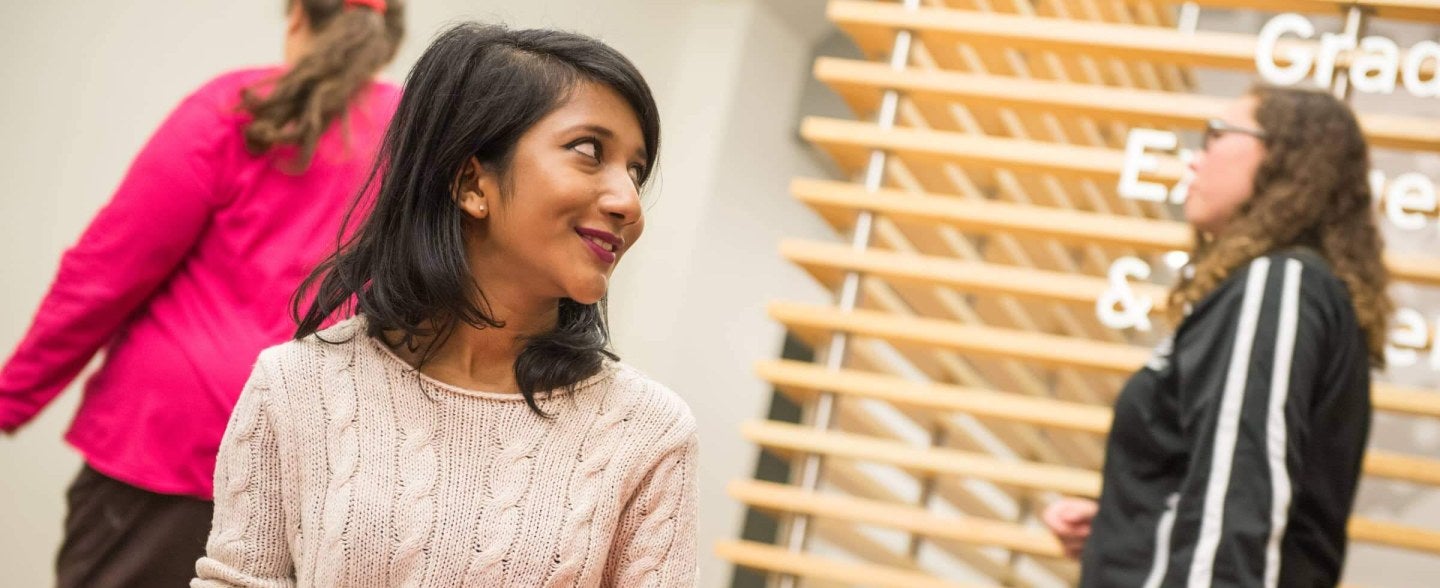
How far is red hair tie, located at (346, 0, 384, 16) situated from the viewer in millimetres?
2602

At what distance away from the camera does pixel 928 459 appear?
3.65 m

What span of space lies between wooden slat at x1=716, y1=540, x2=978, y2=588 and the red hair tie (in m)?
1.58

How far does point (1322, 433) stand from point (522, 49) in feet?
4.41

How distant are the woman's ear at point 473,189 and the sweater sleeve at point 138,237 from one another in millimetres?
963

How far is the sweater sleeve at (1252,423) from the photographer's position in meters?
2.17

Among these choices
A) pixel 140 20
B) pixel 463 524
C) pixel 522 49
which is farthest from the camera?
pixel 140 20

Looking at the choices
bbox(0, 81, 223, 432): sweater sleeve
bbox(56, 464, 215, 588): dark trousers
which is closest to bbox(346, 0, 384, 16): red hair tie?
bbox(0, 81, 223, 432): sweater sleeve

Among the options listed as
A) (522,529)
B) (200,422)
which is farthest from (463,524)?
(200,422)

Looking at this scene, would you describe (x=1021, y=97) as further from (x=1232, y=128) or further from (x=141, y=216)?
(x=141, y=216)

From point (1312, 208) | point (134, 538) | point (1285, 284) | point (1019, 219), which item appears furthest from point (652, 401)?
point (1019, 219)

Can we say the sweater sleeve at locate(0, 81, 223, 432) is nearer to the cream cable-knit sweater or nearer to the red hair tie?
the red hair tie

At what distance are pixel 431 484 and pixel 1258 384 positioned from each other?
1241 mm

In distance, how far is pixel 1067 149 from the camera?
12.3 ft

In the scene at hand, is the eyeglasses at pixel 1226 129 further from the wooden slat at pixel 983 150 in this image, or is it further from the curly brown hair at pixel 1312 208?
the wooden slat at pixel 983 150
